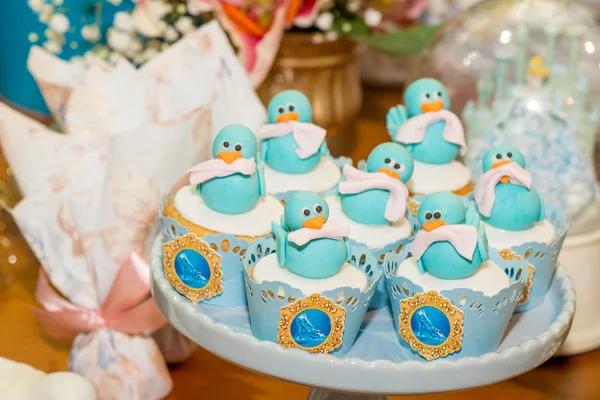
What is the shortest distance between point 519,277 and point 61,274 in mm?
542

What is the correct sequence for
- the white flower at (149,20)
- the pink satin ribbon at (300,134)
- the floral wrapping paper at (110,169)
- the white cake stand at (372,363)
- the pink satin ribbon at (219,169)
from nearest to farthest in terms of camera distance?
1. the white cake stand at (372,363)
2. the pink satin ribbon at (219,169)
3. the pink satin ribbon at (300,134)
4. the floral wrapping paper at (110,169)
5. the white flower at (149,20)

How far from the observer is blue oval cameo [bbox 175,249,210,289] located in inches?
30.4

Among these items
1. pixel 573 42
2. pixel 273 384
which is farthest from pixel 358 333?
pixel 573 42

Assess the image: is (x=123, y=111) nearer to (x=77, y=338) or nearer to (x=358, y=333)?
(x=77, y=338)

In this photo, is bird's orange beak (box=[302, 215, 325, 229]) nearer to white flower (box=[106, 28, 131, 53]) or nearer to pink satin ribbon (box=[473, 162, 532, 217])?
pink satin ribbon (box=[473, 162, 532, 217])

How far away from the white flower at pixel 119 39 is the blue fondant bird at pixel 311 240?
675 millimetres

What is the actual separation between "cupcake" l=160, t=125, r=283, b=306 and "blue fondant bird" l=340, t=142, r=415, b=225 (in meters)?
0.07

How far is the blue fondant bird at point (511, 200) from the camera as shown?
797 mm

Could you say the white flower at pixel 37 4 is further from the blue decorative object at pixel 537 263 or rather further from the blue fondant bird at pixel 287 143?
the blue decorative object at pixel 537 263

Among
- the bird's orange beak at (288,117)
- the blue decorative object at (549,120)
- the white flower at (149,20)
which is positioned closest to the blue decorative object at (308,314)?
the bird's orange beak at (288,117)

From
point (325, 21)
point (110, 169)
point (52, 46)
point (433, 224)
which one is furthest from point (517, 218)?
point (52, 46)

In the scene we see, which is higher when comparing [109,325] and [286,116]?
[286,116]

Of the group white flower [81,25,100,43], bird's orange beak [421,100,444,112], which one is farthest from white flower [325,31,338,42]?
bird's orange beak [421,100,444,112]

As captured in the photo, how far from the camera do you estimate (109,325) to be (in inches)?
40.0
